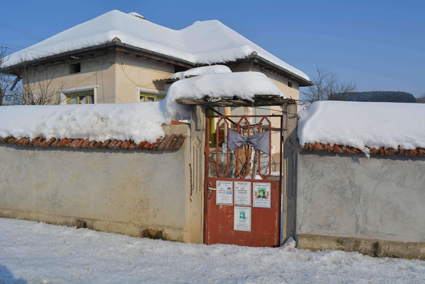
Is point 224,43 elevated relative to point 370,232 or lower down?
elevated

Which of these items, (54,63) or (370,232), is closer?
(370,232)

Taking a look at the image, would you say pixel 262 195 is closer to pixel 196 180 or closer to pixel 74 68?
pixel 196 180

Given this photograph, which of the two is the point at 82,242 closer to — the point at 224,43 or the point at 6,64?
the point at 224,43

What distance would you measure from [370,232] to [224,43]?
34.6 ft

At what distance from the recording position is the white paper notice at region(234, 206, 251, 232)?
499 cm

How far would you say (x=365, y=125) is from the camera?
4.45 meters

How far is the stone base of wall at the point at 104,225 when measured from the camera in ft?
16.8

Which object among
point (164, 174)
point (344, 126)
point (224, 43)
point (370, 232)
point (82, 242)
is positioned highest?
point (224, 43)

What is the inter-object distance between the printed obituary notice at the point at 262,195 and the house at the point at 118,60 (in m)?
7.28

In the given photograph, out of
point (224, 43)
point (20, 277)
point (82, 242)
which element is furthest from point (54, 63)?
point (20, 277)

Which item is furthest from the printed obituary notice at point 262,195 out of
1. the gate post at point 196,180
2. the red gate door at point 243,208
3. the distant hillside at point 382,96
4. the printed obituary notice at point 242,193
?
the distant hillside at point 382,96

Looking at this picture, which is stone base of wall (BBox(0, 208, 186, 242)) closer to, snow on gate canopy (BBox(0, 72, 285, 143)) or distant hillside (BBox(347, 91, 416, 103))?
snow on gate canopy (BBox(0, 72, 285, 143))

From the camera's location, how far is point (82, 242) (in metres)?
4.98

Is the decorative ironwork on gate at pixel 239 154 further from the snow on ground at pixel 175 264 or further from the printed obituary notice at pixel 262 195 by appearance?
the snow on ground at pixel 175 264
